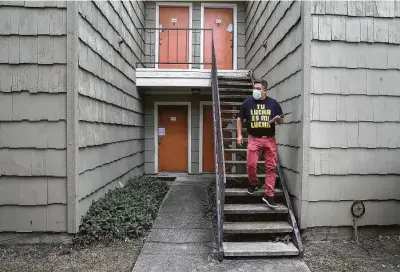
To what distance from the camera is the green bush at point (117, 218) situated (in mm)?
3912

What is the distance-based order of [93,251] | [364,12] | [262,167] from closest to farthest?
[93,251] < [364,12] < [262,167]

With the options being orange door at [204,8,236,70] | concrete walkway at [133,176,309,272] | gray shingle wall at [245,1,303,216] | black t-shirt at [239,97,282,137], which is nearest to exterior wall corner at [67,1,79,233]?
concrete walkway at [133,176,309,272]

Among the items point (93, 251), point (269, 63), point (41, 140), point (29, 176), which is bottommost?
point (93, 251)

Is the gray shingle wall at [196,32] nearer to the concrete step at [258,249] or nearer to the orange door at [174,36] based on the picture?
the orange door at [174,36]

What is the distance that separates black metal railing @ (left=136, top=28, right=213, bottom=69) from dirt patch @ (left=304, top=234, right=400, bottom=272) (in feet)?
19.6

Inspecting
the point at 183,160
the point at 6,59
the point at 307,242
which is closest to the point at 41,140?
the point at 6,59

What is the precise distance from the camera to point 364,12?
3.94 metres

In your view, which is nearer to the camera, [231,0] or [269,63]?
[269,63]

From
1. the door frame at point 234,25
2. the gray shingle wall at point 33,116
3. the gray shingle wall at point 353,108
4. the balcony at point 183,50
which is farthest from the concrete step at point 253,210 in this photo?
the door frame at point 234,25

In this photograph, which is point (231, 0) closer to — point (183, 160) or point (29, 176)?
point (183, 160)

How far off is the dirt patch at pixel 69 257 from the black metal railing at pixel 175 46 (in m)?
5.87

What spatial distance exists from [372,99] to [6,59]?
4450 mm

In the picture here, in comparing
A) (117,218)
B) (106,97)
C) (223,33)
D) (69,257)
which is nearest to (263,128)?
(117,218)

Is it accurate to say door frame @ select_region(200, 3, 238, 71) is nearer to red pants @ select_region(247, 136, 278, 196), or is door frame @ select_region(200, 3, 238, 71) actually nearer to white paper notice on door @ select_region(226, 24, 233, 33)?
white paper notice on door @ select_region(226, 24, 233, 33)
